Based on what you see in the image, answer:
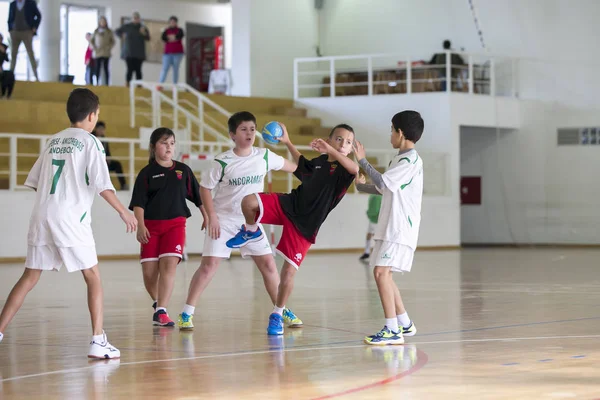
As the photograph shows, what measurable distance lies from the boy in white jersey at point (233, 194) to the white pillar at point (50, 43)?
858 inches

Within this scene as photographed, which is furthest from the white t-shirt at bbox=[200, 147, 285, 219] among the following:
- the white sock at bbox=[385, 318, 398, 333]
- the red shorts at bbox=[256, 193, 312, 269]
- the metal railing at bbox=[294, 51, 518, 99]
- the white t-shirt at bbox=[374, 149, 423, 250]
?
the metal railing at bbox=[294, 51, 518, 99]

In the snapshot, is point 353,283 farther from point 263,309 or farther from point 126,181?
point 126,181

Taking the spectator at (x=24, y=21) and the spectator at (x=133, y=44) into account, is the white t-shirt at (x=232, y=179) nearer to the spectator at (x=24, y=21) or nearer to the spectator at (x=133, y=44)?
the spectator at (x=24, y=21)

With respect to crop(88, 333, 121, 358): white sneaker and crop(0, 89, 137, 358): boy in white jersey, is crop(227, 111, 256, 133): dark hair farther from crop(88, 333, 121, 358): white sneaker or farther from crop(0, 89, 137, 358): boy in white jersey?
crop(88, 333, 121, 358): white sneaker

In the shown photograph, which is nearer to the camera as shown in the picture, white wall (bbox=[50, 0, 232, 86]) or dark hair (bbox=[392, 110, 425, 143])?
dark hair (bbox=[392, 110, 425, 143])

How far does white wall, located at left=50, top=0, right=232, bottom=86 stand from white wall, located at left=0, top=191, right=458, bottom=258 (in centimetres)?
1078

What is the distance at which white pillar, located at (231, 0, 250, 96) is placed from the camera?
28062 mm

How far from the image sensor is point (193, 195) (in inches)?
342

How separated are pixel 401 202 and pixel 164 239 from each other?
231cm

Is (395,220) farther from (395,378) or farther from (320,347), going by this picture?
(395,378)

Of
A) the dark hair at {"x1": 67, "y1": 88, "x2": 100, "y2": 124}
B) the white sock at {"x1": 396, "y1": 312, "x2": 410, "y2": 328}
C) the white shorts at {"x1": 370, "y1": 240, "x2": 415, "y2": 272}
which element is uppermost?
the dark hair at {"x1": 67, "y1": 88, "x2": 100, "y2": 124}

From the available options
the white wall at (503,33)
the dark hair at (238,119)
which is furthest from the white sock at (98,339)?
the white wall at (503,33)

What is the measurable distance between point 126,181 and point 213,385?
15362 millimetres

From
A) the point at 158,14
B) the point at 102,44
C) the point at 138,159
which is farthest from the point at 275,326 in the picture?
the point at 158,14
